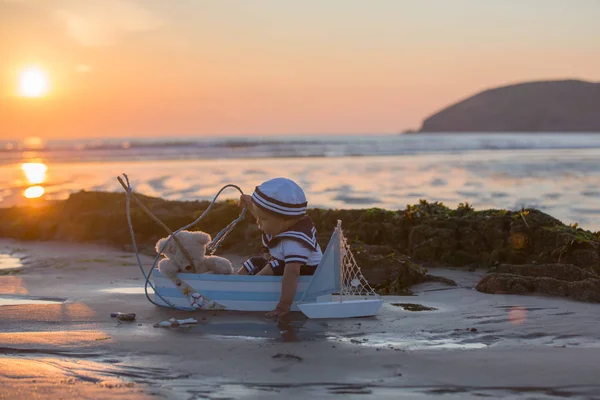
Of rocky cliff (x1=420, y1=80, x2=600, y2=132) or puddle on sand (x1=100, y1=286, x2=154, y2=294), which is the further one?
rocky cliff (x1=420, y1=80, x2=600, y2=132)

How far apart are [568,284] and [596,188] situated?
→ 1063 centimetres

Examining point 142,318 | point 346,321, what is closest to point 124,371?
point 142,318

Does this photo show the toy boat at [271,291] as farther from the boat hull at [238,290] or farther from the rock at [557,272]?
the rock at [557,272]

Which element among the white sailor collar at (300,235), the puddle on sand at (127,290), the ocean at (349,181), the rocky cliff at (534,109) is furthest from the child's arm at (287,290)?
the rocky cliff at (534,109)

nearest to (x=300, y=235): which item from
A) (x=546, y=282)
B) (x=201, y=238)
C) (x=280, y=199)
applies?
(x=280, y=199)

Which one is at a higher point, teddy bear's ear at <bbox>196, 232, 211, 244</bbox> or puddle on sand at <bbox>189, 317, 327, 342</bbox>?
teddy bear's ear at <bbox>196, 232, 211, 244</bbox>

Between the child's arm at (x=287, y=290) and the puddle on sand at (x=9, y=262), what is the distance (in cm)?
401

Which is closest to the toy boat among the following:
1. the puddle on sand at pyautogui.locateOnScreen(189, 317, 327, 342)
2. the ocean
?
the puddle on sand at pyautogui.locateOnScreen(189, 317, 327, 342)

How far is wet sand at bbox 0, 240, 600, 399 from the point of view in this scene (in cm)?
388

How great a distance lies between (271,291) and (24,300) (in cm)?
227

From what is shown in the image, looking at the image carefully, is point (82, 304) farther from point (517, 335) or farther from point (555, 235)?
point (555, 235)

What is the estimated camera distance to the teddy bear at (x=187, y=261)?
5844mm

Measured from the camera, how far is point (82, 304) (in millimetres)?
6082

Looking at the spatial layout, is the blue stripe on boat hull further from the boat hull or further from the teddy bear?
the teddy bear
